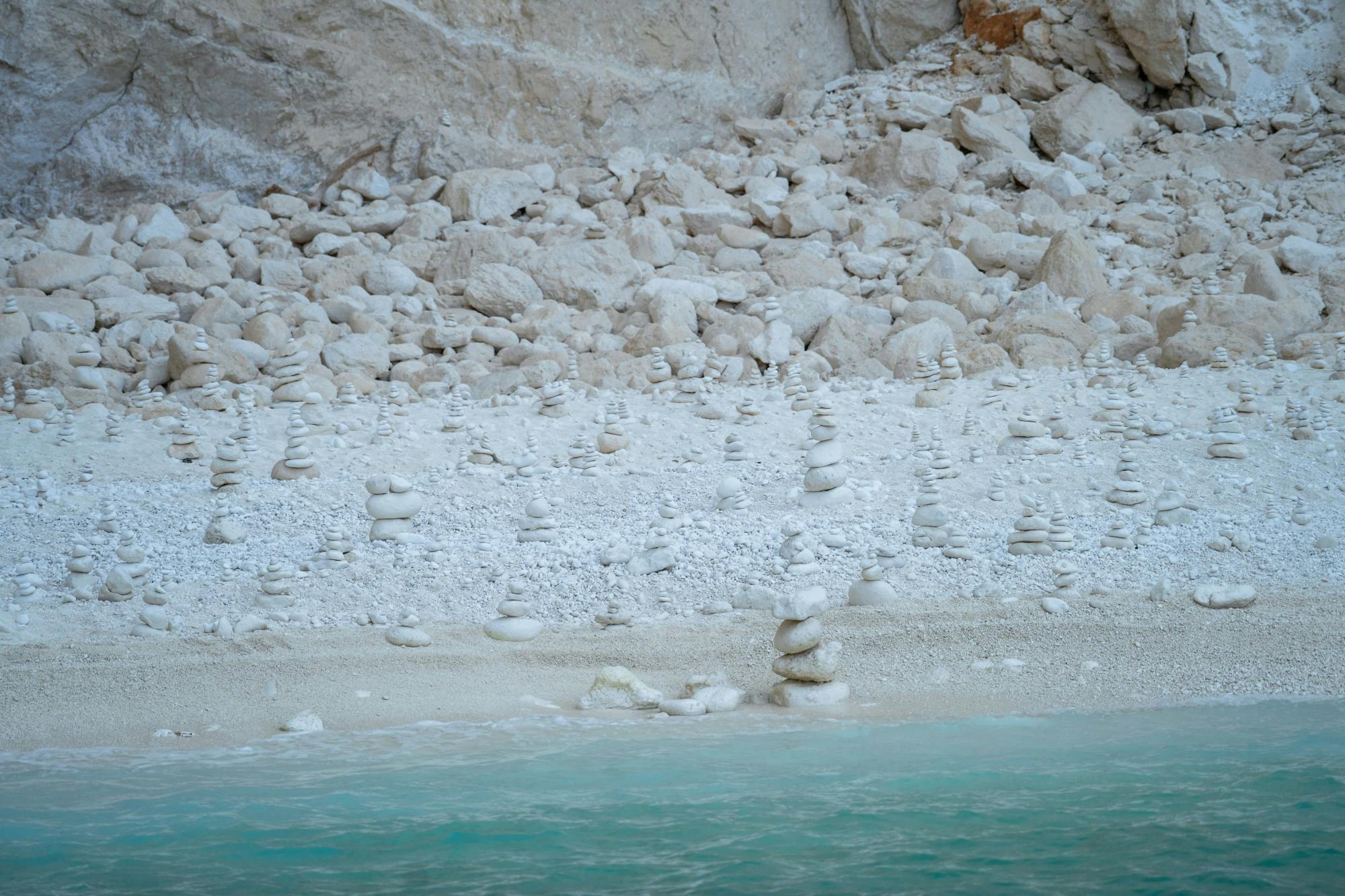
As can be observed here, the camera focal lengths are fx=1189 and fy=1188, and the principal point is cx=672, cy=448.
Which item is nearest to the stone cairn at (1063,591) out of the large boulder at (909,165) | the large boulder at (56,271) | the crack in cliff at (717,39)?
the large boulder at (909,165)

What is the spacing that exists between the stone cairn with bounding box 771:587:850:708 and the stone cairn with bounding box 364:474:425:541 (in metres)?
2.31

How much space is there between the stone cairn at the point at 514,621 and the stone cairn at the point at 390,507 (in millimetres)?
957

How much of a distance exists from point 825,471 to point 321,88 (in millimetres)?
9026

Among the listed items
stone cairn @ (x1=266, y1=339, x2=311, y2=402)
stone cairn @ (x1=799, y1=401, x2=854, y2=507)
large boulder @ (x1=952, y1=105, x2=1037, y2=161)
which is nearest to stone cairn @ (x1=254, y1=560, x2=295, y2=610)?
stone cairn @ (x1=799, y1=401, x2=854, y2=507)

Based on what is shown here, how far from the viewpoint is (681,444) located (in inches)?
289

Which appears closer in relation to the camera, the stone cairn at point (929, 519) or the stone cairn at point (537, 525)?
the stone cairn at point (929, 519)

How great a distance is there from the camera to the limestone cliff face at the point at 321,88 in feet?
39.8

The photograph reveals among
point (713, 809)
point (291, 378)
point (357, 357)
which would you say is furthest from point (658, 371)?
point (713, 809)

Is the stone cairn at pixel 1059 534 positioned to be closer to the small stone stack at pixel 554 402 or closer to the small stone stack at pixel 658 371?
the small stone stack at pixel 554 402

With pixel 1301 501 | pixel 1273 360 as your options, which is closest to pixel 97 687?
pixel 1301 501

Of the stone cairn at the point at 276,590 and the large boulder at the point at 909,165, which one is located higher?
the large boulder at the point at 909,165

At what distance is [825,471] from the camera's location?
620cm

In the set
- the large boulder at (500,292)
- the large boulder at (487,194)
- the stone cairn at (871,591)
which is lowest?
the stone cairn at (871,591)

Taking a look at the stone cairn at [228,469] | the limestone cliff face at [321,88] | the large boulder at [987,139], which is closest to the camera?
the stone cairn at [228,469]
